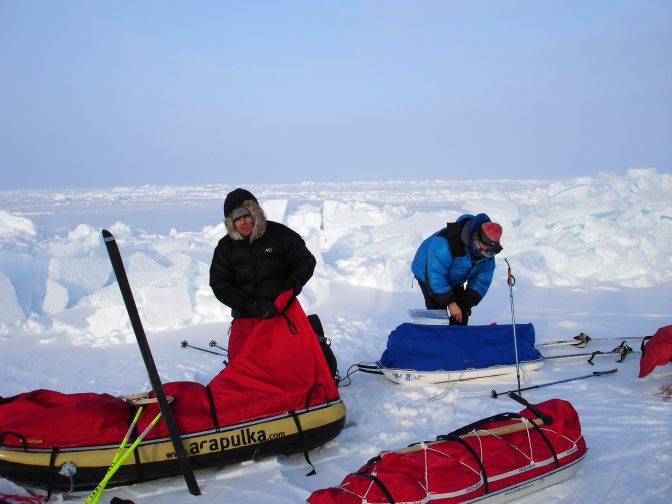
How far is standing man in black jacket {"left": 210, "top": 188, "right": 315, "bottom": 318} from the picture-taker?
3686mm

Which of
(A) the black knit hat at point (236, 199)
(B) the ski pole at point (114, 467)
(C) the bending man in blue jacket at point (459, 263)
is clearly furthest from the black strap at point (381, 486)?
(C) the bending man in blue jacket at point (459, 263)

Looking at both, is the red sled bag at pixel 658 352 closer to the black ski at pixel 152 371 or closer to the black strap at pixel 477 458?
the black strap at pixel 477 458

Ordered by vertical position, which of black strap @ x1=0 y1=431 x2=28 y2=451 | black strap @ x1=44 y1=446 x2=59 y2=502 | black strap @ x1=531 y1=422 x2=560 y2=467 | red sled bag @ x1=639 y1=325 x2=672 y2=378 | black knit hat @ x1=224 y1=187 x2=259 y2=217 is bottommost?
black strap @ x1=44 y1=446 x2=59 y2=502

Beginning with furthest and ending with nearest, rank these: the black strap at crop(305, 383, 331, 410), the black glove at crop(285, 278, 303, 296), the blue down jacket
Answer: the blue down jacket
the black glove at crop(285, 278, 303, 296)
the black strap at crop(305, 383, 331, 410)

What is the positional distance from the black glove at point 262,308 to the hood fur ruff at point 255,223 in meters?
0.47

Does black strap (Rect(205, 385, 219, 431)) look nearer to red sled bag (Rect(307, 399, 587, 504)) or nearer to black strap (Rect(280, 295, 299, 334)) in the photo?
black strap (Rect(280, 295, 299, 334))

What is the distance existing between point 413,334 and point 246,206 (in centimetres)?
156

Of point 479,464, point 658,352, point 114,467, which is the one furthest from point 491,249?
point 114,467

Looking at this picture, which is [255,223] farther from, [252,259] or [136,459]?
[136,459]

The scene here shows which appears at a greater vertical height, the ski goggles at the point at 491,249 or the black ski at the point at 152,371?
the ski goggles at the point at 491,249

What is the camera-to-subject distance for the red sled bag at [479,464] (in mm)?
2264

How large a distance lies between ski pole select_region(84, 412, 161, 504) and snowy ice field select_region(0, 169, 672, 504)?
25 centimetres

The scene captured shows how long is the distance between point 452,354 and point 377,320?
2096mm

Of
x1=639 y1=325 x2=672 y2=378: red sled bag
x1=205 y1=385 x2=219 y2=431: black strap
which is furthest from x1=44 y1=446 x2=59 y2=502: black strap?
x1=639 y1=325 x2=672 y2=378: red sled bag
